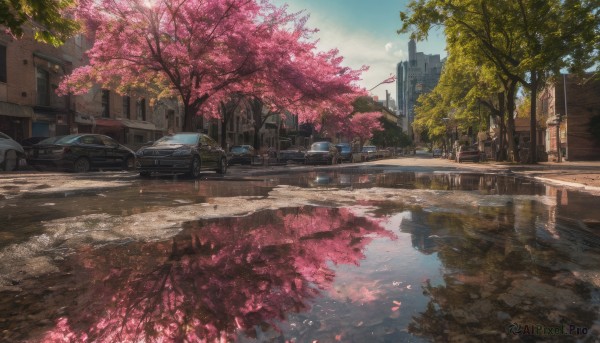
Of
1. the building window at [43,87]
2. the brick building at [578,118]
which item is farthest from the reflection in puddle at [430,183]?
the brick building at [578,118]

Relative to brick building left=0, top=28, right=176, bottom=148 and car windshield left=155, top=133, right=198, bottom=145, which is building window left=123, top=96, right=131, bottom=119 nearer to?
brick building left=0, top=28, right=176, bottom=148

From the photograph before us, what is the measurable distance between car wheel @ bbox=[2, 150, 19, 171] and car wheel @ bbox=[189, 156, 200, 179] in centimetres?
770

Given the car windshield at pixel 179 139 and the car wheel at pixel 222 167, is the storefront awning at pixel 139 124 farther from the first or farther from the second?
the car windshield at pixel 179 139

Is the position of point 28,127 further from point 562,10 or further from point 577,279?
point 562,10

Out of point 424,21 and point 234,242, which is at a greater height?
point 424,21

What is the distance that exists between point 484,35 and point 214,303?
2580 centimetres

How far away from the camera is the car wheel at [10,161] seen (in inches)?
619

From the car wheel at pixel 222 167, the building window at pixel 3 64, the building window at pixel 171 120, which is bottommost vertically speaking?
the car wheel at pixel 222 167

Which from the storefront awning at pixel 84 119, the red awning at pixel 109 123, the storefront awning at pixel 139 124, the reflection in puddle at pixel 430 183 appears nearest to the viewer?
the reflection in puddle at pixel 430 183

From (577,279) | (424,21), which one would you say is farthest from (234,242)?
(424,21)

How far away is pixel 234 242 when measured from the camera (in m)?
4.21

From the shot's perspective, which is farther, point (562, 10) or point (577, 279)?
point (562, 10)

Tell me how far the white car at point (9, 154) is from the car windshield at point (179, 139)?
20.8 ft

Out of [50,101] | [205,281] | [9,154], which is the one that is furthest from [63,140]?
[205,281]
